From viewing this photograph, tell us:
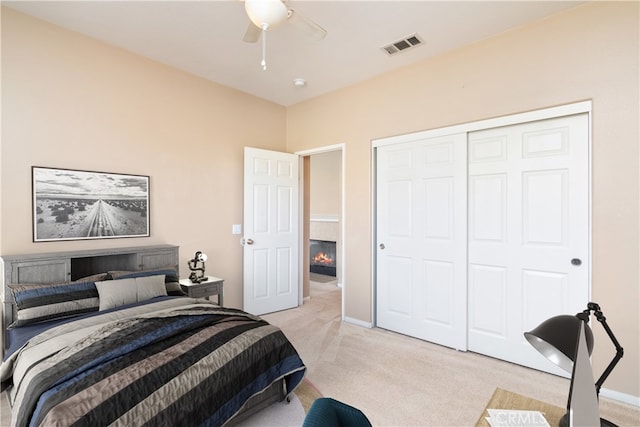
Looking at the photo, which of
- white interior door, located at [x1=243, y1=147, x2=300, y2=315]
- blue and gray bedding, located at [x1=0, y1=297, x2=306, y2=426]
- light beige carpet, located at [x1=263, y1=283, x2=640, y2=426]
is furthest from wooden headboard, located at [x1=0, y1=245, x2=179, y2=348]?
light beige carpet, located at [x1=263, y1=283, x2=640, y2=426]

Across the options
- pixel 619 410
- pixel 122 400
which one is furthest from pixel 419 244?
A: pixel 122 400

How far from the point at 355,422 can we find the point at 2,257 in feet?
9.67

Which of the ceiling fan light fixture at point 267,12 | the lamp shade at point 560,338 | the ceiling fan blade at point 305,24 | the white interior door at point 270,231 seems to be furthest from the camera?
the white interior door at point 270,231

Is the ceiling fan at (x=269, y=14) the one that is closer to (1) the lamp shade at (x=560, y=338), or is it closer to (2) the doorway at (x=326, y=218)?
A: (1) the lamp shade at (x=560, y=338)

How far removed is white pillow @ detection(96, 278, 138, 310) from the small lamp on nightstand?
2.53 ft

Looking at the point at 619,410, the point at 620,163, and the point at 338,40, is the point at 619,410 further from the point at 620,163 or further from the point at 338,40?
the point at 338,40

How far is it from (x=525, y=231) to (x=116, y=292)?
349 centimetres

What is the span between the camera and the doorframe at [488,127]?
8.25 feet

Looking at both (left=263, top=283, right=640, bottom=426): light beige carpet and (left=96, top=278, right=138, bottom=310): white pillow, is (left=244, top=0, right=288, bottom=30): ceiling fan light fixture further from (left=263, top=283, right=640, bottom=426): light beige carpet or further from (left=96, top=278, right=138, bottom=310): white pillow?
(left=263, top=283, right=640, bottom=426): light beige carpet

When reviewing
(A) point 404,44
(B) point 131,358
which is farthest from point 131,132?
(A) point 404,44

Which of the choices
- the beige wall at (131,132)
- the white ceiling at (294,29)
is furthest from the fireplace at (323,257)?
the white ceiling at (294,29)

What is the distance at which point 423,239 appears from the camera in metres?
3.46

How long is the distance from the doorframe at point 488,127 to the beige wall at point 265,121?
45mm

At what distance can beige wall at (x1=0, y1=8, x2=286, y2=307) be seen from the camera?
2.65 m
